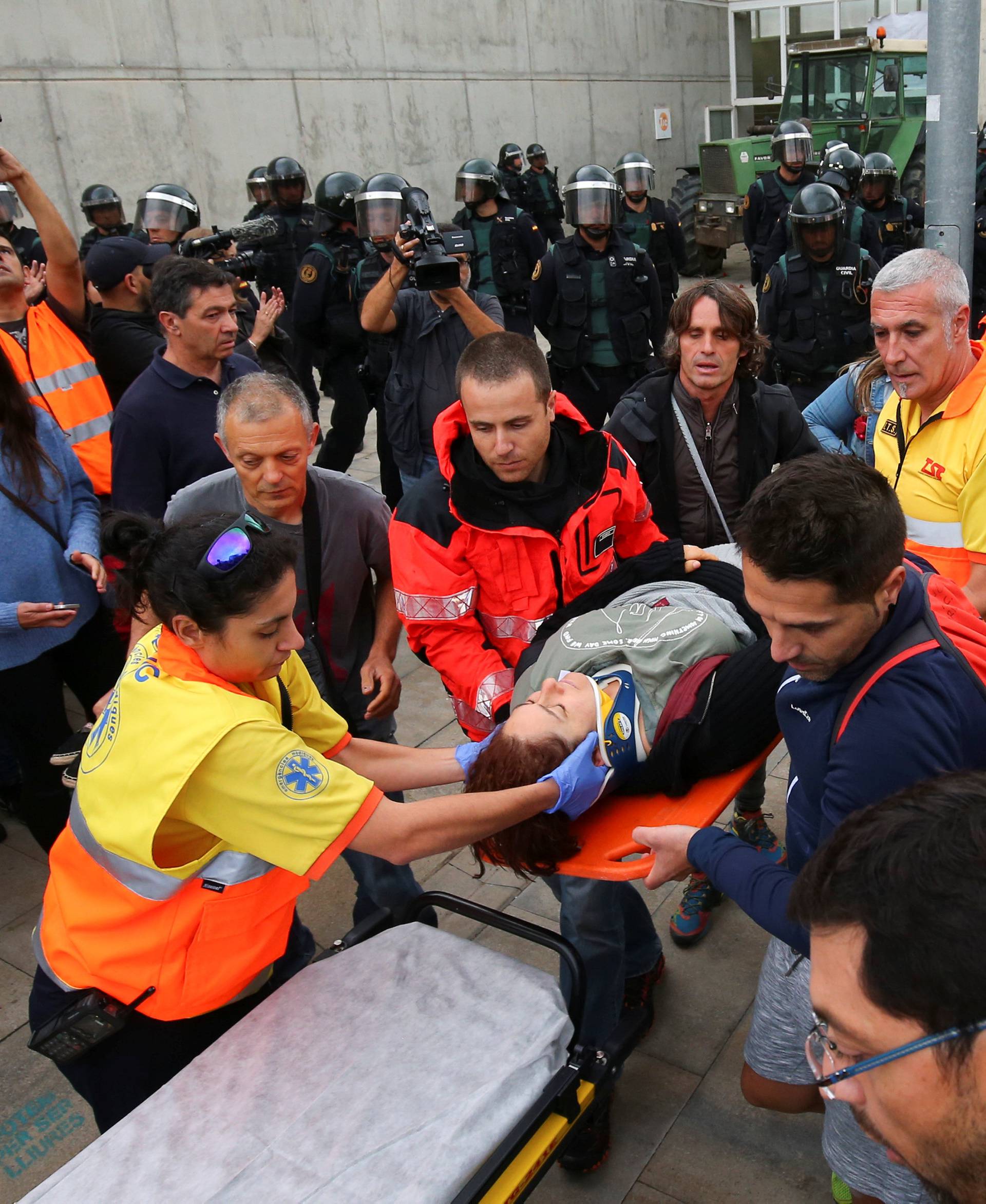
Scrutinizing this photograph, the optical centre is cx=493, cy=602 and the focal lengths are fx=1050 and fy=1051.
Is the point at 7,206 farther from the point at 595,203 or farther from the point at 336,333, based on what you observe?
the point at 595,203

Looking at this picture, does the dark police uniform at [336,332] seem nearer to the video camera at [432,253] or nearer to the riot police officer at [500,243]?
the video camera at [432,253]

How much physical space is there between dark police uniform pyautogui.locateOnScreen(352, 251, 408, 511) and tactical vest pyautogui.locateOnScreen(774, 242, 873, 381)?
2.29 m

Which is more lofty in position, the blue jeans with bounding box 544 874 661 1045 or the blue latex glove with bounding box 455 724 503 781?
the blue latex glove with bounding box 455 724 503 781

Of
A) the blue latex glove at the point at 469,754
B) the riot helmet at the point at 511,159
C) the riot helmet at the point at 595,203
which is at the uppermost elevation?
the riot helmet at the point at 511,159

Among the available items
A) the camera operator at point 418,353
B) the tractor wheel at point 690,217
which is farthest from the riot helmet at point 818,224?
the tractor wheel at point 690,217

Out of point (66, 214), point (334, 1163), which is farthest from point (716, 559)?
point (66, 214)

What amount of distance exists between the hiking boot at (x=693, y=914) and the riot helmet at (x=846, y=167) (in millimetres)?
7272

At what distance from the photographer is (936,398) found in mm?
3000

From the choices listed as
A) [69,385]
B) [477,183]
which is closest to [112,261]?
[69,385]

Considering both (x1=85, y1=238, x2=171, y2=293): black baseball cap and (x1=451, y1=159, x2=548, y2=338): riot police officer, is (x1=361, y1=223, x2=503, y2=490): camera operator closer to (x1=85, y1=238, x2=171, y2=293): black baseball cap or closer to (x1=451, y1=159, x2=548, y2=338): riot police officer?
(x1=85, y1=238, x2=171, y2=293): black baseball cap

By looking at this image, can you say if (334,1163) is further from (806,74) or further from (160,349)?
(806,74)

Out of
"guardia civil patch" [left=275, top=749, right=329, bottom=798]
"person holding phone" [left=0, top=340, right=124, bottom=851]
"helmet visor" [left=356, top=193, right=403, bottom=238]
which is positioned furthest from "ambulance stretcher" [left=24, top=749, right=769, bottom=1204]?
"helmet visor" [left=356, top=193, right=403, bottom=238]

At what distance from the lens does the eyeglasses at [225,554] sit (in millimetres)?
1973

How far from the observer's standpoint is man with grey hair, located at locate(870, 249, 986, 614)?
9.41 ft
